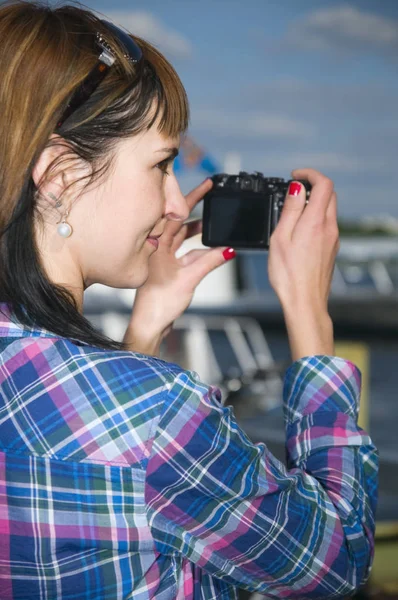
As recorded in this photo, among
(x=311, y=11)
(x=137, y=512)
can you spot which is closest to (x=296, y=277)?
(x=137, y=512)

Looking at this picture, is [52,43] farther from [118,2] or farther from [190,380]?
[118,2]

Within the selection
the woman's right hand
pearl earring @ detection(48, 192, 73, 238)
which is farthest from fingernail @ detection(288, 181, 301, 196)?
pearl earring @ detection(48, 192, 73, 238)

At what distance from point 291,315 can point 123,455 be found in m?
0.25

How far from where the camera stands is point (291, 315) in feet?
2.56

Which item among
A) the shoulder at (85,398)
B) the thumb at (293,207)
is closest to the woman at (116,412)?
the shoulder at (85,398)

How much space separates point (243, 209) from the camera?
0.91 m

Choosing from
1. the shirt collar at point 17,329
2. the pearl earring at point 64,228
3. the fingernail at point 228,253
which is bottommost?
the shirt collar at point 17,329

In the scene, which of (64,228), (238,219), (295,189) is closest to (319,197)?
(295,189)

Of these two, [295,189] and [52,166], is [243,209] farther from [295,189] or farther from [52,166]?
[52,166]

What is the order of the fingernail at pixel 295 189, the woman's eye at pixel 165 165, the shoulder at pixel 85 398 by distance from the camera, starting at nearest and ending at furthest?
the shoulder at pixel 85 398
the woman's eye at pixel 165 165
the fingernail at pixel 295 189

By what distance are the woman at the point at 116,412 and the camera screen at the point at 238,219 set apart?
0.17 meters

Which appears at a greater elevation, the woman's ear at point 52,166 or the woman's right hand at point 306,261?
the woman's ear at point 52,166

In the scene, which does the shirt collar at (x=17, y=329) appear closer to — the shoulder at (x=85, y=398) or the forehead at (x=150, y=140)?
the shoulder at (x=85, y=398)

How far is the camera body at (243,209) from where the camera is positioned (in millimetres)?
879
